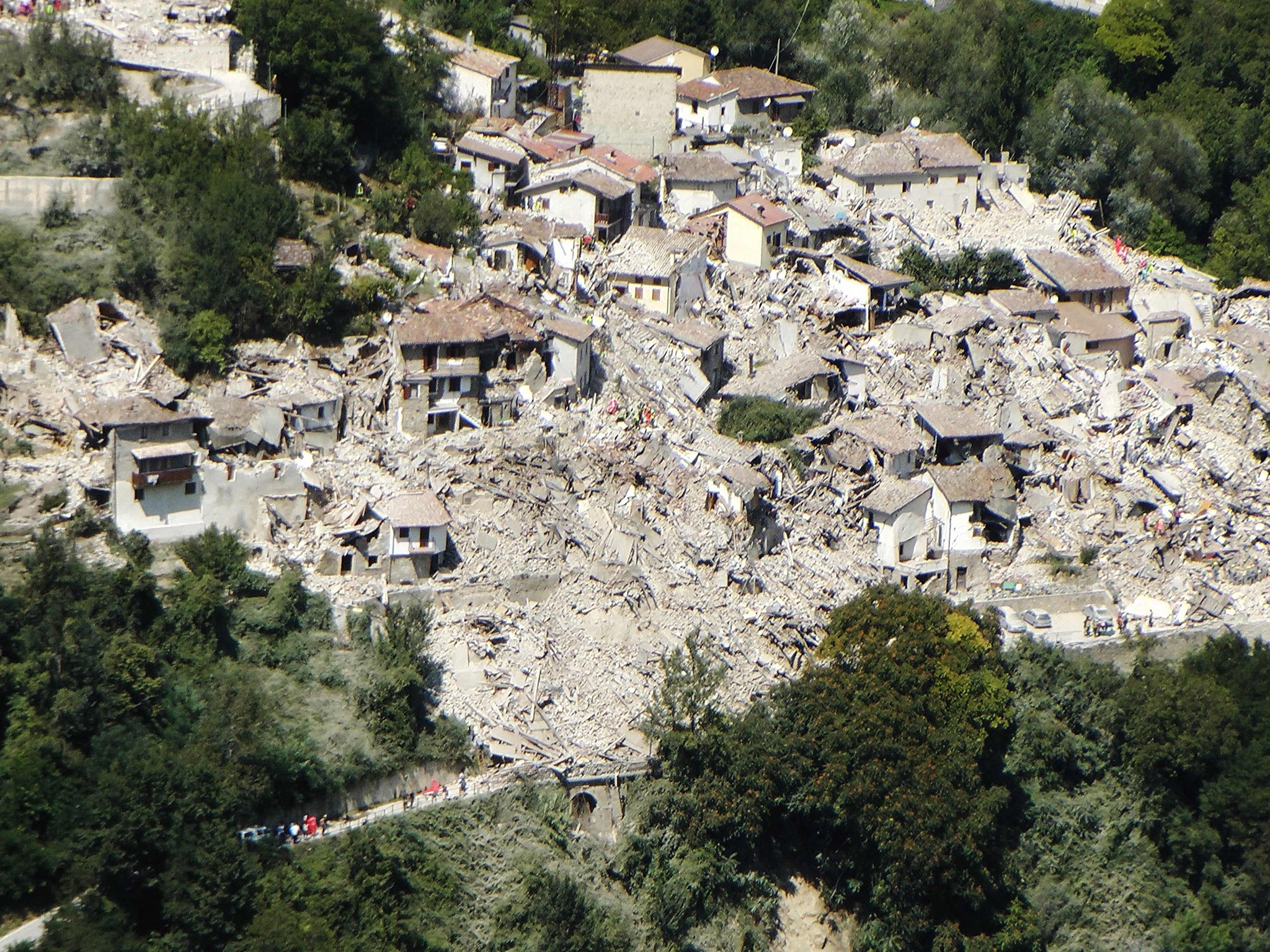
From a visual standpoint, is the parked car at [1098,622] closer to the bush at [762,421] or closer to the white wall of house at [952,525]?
the white wall of house at [952,525]

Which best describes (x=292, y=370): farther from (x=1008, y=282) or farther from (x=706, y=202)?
(x=1008, y=282)

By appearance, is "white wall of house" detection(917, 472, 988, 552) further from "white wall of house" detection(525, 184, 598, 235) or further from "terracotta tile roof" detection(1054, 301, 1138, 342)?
"white wall of house" detection(525, 184, 598, 235)

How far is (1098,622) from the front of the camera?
142 ft

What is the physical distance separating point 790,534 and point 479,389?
25.5 feet

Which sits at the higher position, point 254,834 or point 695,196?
point 695,196

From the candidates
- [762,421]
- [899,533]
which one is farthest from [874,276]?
[899,533]

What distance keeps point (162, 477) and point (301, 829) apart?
796 cm

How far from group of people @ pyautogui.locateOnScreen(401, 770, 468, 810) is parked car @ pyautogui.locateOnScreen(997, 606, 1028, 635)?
13.5 metres

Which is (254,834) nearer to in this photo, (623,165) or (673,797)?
(673,797)

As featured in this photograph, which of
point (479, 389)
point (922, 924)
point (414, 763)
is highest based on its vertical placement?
point (479, 389)

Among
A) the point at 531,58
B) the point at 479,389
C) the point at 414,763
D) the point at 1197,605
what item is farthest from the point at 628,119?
the point at 414,763

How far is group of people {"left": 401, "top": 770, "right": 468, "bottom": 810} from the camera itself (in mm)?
35406

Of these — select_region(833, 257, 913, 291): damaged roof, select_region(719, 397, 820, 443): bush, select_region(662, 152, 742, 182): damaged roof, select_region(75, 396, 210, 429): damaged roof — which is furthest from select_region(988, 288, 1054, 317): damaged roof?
select_region(75, 396, 210, 429): damaged roof

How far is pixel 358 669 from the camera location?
36.3 m
